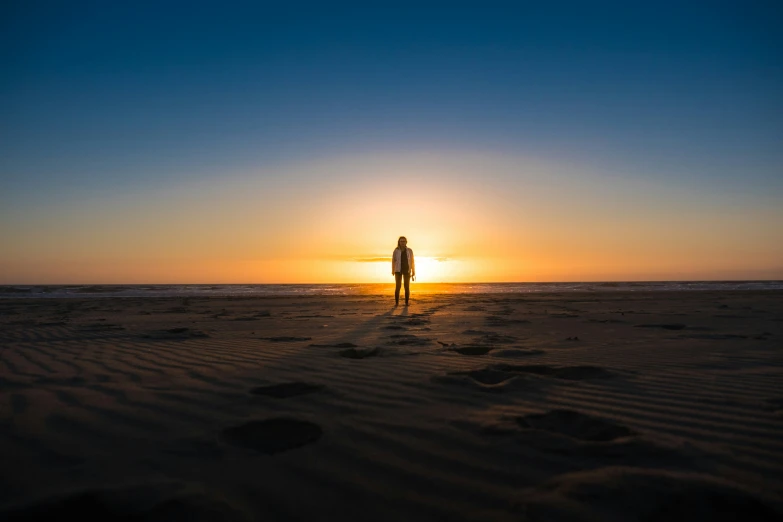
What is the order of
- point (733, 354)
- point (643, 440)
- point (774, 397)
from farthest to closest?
point (733, 354), point (774, 397), point (643, 440)

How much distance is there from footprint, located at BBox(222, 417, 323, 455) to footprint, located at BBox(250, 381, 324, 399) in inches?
21.8

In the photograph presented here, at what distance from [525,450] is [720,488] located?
0.72m

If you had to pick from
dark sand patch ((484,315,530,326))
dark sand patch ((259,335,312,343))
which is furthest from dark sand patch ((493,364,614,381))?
dark sand patch ((484,315,530,326))

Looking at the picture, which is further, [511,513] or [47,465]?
[47,465]

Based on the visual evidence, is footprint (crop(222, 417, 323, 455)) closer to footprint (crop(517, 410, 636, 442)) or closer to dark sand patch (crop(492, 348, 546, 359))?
footprint (crop(517, 410, 636, 442))

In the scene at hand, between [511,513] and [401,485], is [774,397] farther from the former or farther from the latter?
[401,485]

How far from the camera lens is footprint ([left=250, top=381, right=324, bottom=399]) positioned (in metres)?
3.09

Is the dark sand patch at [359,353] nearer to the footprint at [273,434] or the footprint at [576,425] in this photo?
the footprint at [273,434]

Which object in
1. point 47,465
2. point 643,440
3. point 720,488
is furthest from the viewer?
point 643,440

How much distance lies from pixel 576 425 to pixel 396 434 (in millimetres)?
963

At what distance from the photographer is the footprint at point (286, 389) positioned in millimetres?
3094

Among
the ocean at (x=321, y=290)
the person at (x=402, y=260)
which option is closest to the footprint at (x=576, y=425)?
the person at (x=402, y=260)

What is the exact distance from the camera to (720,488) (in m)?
1.69

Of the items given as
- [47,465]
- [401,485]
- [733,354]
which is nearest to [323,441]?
[401,485]
